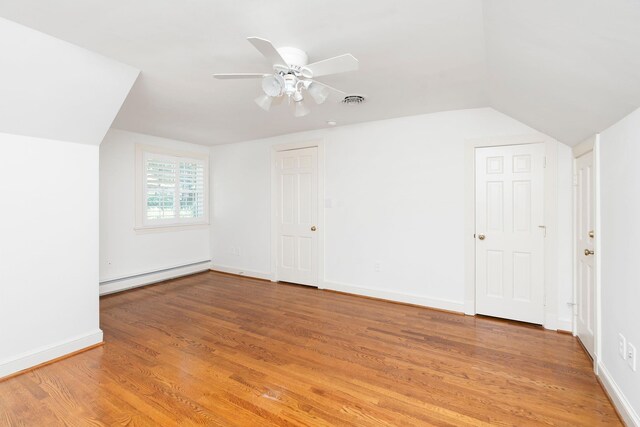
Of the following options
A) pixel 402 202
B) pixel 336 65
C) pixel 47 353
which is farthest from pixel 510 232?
pixel 47 353

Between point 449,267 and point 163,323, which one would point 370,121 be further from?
point 163,323

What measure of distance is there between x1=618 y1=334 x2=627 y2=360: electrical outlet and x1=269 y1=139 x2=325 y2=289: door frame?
324 cm

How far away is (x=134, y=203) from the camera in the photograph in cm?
466

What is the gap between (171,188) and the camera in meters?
5.20

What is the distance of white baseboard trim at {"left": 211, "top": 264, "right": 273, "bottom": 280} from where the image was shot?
519 centimetres

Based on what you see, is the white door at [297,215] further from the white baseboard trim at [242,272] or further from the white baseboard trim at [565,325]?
the white baseboard trim at [565,325]

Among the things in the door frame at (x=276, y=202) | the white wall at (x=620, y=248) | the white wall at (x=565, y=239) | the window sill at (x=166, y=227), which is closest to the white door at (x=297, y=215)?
the door frame at (x=276, y=202)

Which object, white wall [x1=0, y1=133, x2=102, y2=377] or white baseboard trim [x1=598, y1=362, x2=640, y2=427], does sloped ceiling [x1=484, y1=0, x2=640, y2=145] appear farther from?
white wall [x1=0, y1=133, x2=102, y2=377]

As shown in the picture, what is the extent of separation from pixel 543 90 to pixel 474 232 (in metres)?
1.73

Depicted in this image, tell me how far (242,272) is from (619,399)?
15.9 feet

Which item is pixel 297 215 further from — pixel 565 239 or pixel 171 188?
pixel 565 239

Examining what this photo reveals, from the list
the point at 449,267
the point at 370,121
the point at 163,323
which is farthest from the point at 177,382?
the point at 370,121

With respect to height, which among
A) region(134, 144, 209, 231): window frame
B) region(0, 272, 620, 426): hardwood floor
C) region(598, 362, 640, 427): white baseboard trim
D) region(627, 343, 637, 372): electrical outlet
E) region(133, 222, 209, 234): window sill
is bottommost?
region(0, 272, 620, 426): hardwood floor

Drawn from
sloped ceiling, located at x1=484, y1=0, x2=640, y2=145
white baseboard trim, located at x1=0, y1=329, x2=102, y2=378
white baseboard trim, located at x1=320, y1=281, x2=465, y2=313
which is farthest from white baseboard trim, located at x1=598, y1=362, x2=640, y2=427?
white baseboard trim, located at x1=0, y1=329, x2=102, y2=378
